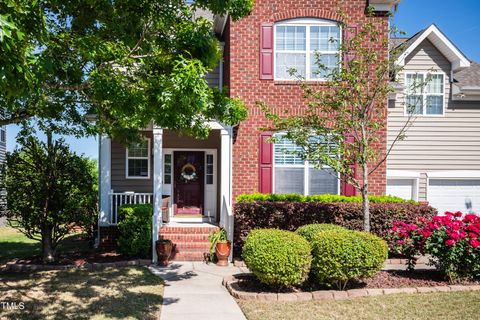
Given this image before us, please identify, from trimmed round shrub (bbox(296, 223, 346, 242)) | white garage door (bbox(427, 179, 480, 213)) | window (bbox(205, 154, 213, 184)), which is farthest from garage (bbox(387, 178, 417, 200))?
trimmed round shrub (bbox(296, 223, 346, 242))

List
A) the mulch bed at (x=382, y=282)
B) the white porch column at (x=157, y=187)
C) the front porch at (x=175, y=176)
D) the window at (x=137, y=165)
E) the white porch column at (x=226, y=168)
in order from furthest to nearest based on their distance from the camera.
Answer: the window at (x=137, y=165)
the front porch at (x=175, y=176)
the white porch column at (x=226, y=168)
the white porch column at (x=157, y=187)
the mulch bed at (x=382, y=282)

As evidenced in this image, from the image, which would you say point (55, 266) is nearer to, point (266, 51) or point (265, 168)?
point (265, 168)

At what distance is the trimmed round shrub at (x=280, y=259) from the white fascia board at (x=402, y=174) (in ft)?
23.8

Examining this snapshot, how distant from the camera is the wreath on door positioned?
13.7m

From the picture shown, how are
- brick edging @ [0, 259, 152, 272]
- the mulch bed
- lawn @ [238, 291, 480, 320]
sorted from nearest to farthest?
lawn @ [238, 291, 480, 320]
the mulch bed
brick edging @ [0, 259, 152, 272]

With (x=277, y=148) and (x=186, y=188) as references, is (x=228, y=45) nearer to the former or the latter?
(x=277, y=148)

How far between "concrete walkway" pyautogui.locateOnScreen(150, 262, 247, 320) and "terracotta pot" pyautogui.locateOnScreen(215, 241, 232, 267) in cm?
19

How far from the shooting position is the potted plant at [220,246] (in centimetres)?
979

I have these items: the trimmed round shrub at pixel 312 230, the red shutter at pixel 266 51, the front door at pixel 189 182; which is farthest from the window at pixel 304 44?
the trimmed round shrub at pixel 312 230

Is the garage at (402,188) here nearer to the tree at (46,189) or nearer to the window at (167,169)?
the window at (167,169)

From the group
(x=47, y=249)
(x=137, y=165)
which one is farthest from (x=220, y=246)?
(x=137, y=165)

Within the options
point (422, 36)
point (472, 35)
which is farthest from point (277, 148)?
point (472, 35)

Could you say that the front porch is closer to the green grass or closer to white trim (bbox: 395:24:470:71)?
the green grass

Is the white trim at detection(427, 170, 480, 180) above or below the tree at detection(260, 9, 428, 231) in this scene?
below
